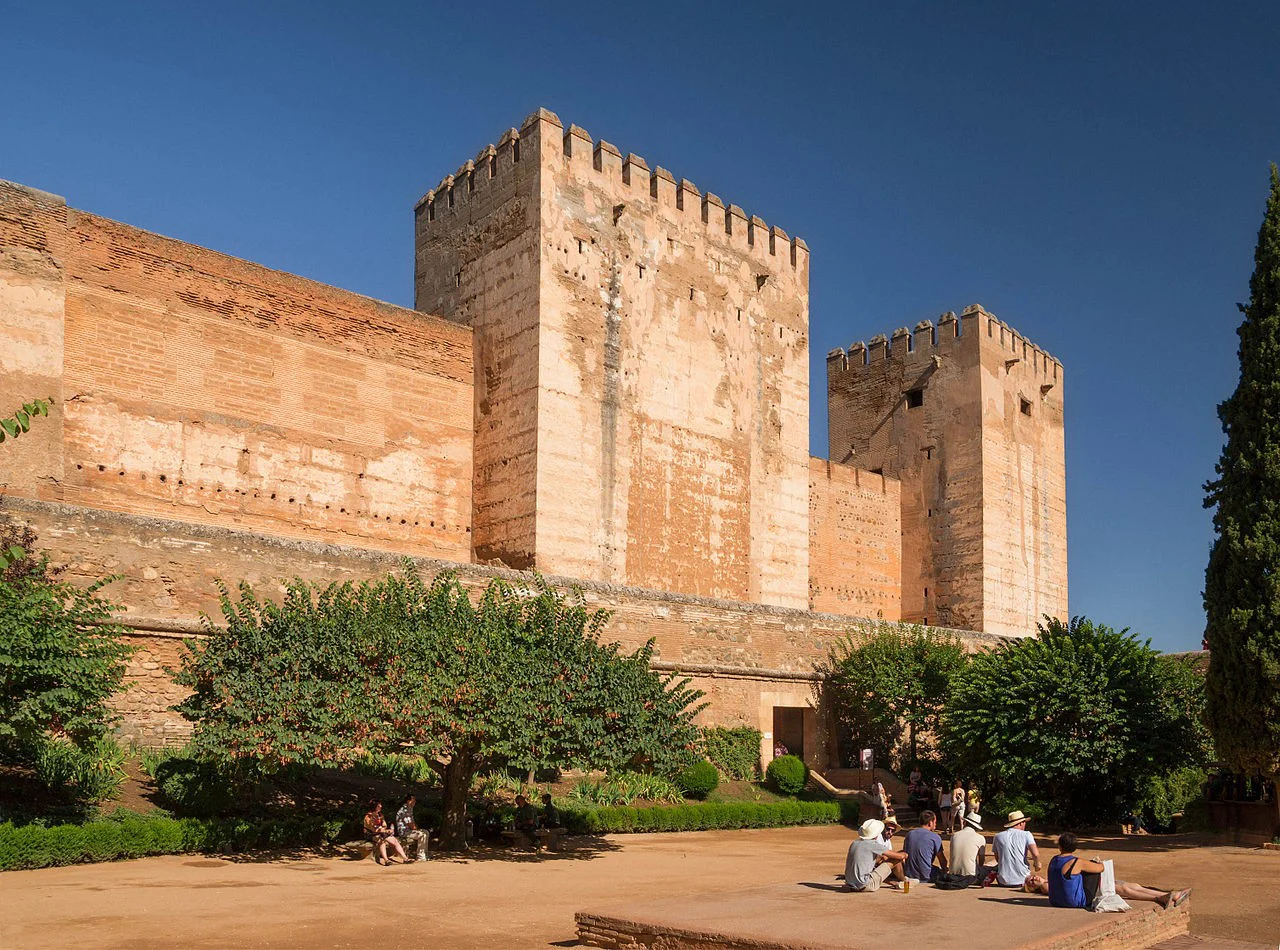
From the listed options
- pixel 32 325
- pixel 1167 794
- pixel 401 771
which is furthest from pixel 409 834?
pixel 1167 794

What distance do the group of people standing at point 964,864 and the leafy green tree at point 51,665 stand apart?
6.72 m

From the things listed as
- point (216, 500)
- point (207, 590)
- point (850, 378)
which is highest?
point (850, 378)

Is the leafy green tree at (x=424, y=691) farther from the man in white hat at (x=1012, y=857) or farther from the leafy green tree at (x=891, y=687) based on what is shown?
the leafy green tree at (x=891, y=687)

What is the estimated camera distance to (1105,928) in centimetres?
758

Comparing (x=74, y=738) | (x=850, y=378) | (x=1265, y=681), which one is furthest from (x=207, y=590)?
(x=850, y=378)

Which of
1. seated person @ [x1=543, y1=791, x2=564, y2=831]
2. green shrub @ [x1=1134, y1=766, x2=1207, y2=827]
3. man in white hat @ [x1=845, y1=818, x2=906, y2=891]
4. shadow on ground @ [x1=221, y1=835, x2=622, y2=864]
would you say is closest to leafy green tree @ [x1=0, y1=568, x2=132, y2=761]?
shadow on ground @ [x1=221, y1=835, x2=622, y2=864]

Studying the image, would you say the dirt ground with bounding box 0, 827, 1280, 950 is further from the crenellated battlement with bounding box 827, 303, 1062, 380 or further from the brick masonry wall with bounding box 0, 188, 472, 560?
the crenellated battlement with bounding box 827, 303, 1062, 380

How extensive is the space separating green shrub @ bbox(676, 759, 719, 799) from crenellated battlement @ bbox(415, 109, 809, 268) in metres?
10.3

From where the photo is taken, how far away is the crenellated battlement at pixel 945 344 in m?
29.6

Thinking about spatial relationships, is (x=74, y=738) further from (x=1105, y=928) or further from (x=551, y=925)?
(x=1105, y=928)

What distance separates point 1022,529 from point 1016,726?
564 inches

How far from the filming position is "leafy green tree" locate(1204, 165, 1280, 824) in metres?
14.5

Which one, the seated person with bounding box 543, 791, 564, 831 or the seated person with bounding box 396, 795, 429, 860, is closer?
the seated person with bounding box 396, 795, 429, 860

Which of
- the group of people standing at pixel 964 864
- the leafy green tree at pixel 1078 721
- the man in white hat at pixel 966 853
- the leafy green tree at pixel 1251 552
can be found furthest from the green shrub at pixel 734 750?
the man in white hat at pixel 966 853
